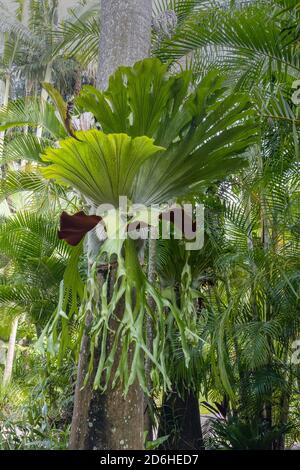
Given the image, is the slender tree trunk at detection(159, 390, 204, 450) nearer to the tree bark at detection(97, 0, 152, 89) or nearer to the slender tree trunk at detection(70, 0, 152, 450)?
the slender tree trunk at detection(70, 0, 152, 450)

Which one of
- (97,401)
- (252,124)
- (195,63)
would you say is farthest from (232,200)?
(97,401)

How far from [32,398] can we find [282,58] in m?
3.27

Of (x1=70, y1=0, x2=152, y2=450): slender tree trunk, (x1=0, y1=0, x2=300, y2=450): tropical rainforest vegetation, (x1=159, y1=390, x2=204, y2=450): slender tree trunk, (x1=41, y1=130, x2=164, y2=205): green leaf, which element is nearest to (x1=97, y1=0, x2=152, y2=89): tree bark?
(x1=0, y1=0, x2=300, y2=450): tropical rainforest vegetation

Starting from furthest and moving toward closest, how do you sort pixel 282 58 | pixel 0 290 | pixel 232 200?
pixel 0 290, pixel 232 200, pixel 282 58

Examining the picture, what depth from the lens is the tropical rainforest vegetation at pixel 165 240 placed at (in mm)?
1648

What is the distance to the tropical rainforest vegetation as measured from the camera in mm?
1648

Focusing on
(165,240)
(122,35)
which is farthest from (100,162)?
(165,240)

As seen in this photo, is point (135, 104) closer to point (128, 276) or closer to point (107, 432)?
point (128, 276)

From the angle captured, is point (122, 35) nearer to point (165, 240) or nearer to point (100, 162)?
point (100, 162)

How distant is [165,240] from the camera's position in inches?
128

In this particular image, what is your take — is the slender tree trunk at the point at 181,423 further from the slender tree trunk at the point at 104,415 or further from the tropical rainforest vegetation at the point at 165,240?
the slender tree trunk at the point at 104,415

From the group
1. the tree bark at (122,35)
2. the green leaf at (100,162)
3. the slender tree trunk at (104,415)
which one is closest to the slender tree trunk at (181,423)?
the slender tree trunk at (104,415)

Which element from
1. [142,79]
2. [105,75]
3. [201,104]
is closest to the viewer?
[142,79]

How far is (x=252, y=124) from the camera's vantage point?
1.82 meters
